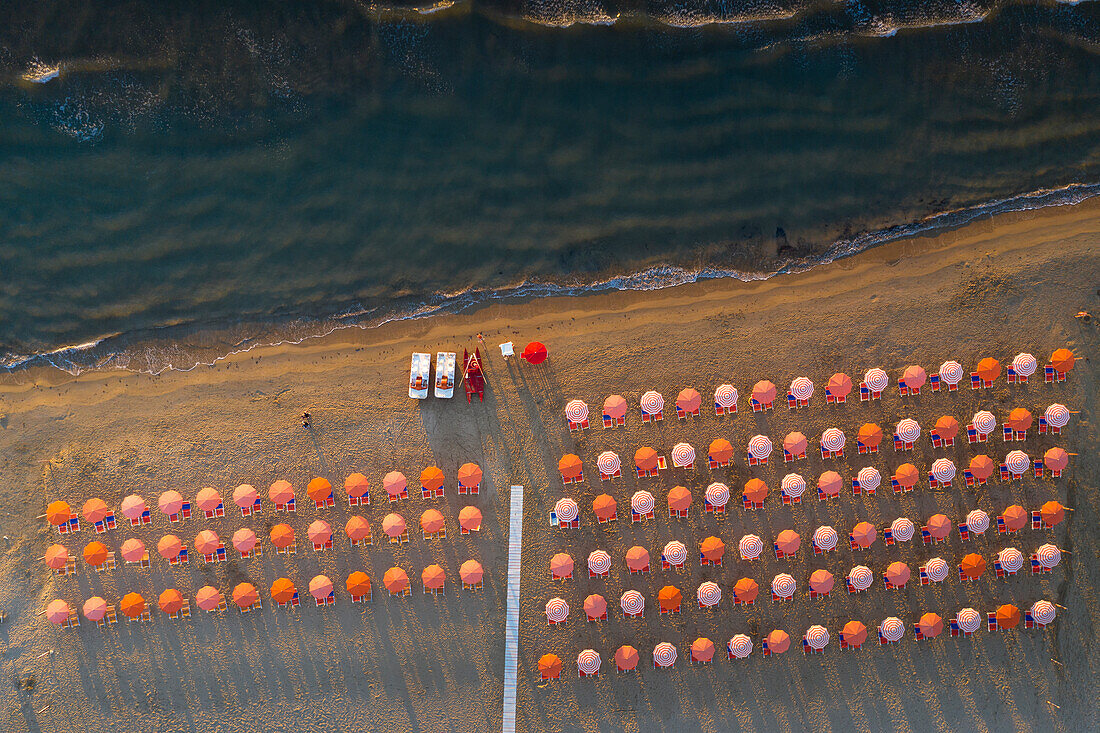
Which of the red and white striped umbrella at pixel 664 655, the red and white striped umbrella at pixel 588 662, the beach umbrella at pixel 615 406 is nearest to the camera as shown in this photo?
the red and white striped umbrella at pixel 588 662

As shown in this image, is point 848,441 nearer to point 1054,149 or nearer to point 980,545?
point 980,545

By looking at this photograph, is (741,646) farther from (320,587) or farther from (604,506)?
(320,587)

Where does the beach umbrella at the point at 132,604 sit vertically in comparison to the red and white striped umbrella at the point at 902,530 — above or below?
above

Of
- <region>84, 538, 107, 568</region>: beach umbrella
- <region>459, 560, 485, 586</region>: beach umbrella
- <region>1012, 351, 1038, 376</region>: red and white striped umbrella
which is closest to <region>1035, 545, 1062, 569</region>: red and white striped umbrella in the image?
<region>1012, 351, 1038, 376</region>: red and white striped umbrella

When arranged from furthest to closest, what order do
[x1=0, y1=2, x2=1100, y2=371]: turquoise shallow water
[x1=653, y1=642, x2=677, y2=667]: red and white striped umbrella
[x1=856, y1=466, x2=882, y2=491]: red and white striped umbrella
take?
[x1=0, y1=2, x2=1100, y2=371]: turquoise shallow water
[x1=856, y1=466, x2=882, y2=491]: red and white striped umbrella
[x1=653, y1=642, x2=677, y2=667]: red and white striped umbrella

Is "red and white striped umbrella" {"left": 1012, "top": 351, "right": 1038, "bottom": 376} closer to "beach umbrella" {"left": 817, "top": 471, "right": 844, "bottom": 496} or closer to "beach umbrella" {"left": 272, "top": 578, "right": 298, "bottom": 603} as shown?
"beach umbrella" {"left": 817, "top": 471, "right": 844, "bottom": 496}

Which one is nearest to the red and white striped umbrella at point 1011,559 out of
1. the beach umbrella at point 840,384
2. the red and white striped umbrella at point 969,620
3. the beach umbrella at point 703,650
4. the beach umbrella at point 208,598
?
the red and white striped umbrella at point 969,620

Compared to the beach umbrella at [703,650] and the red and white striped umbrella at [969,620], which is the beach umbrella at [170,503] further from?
the red and white striped umbrella at [969,620]
